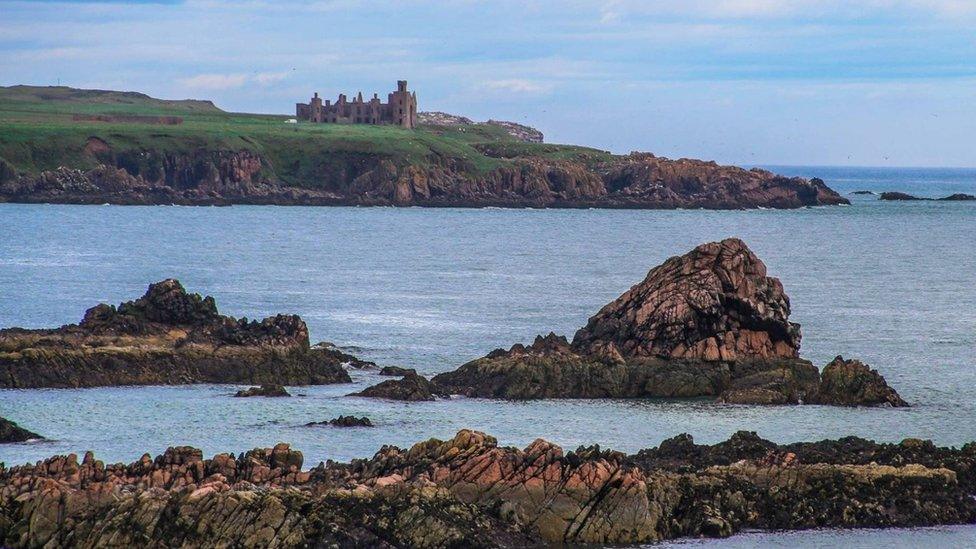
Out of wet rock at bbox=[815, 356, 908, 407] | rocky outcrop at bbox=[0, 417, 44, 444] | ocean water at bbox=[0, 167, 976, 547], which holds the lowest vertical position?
ocean water at bbox=[0, 167, 976, 547]

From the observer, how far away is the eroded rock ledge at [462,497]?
1104 inches

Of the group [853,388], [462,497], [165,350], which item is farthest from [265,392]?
[462,497]

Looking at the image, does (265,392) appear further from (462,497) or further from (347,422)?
(462,497)

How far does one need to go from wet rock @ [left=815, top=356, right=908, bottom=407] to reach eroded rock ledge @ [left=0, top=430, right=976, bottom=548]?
1189 cm

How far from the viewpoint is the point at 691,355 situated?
A: 48.2m

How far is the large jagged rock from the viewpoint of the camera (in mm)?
48438

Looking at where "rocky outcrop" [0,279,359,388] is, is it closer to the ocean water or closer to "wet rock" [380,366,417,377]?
the ocean water

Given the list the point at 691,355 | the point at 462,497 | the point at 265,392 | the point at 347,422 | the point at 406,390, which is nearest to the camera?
the point at 462,497

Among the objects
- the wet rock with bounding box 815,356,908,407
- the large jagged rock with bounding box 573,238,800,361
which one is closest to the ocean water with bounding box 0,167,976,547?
the wet rock with bounding box 815,356,908,407

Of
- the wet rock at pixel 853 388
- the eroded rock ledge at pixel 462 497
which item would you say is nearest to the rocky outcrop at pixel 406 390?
the wet rock at pixel 853 388

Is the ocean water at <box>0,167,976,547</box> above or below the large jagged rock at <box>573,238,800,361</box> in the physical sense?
below

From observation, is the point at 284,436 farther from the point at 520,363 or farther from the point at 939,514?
the point at 939,514

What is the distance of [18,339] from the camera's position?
4859 centimetres

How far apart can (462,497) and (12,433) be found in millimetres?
13365
